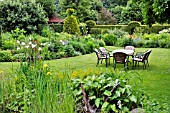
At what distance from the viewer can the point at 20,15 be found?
17.9m

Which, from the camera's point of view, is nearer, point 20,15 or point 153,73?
point 153,73

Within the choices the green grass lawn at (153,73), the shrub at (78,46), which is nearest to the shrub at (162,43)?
the green grass lawn at (153,73)

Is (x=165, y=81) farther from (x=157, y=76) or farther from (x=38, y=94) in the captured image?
(x=38, y=94)

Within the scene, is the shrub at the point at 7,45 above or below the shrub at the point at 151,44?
above

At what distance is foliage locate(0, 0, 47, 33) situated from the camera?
17906 mm

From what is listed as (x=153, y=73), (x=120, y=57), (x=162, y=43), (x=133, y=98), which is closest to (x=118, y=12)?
(x=162, y=43)

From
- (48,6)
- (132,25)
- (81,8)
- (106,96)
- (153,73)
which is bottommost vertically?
(153,73)

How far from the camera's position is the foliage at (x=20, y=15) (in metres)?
17.9

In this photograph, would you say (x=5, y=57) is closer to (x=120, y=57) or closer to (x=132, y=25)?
(x=120, y=57)

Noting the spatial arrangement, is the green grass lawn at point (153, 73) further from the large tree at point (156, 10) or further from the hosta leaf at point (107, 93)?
the large tree at point (156, 10)

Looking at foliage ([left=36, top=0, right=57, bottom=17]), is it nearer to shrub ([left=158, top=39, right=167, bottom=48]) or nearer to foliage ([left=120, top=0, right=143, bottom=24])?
foliage ([left=120, top=0, right=143, bottom=24])

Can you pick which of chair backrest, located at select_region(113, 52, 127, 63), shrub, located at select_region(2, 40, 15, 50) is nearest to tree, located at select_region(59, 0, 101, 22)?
shrub, located at select_region(2, 40, 15, 50)

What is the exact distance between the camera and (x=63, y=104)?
3104mm

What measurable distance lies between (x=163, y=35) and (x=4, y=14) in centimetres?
1033
